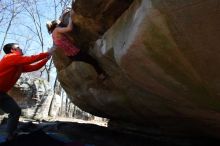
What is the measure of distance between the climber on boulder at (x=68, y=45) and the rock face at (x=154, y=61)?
145 mm

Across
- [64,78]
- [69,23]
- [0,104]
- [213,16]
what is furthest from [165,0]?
[64,78]

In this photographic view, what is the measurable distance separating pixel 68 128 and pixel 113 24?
4.12 meters

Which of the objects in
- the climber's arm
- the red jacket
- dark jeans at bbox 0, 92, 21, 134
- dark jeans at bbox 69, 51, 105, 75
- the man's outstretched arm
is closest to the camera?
the climber's arm

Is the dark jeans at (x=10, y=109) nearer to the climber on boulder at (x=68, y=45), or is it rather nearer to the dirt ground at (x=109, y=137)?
the dirt ground at (x=109, y=137)

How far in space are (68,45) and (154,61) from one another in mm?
3113

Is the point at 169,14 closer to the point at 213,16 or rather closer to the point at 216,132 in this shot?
the point at 213,16

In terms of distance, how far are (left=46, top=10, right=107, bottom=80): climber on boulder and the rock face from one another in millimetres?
145

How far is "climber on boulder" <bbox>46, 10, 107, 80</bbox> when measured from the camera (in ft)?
25.3

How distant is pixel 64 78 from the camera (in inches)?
397

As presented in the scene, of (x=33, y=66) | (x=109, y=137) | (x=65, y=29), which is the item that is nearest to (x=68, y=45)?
(x=65, y=29)

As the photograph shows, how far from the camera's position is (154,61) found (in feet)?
17.1

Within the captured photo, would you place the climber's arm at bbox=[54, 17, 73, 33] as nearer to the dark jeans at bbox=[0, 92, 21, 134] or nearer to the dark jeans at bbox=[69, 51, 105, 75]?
the dark jeans at bbox=[69, 51, 105, 75]

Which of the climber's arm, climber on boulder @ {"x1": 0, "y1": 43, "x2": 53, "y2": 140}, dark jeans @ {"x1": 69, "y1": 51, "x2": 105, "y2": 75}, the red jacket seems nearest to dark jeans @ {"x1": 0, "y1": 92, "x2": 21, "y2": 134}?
climber on boulder @ {"x1": 0, "y1": 43, "x2": 53, "y2": 140}

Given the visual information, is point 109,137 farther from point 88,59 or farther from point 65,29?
point 65,29
